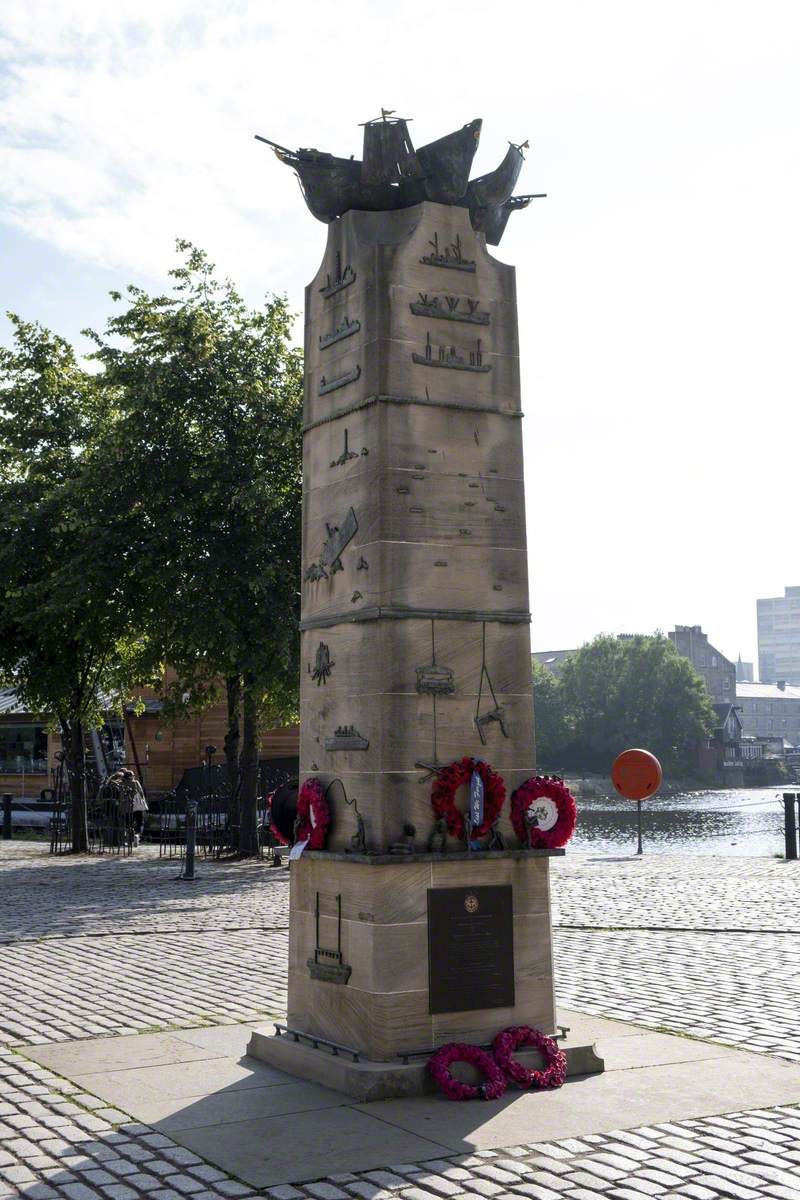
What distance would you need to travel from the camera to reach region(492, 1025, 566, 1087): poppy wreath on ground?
313 inches

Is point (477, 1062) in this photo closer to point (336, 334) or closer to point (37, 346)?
point (336, 334)

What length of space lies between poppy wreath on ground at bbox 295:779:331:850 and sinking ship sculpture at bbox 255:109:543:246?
3.98m

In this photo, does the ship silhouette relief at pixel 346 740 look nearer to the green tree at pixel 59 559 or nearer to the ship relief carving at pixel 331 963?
the ship relief carving at pixel 331 963

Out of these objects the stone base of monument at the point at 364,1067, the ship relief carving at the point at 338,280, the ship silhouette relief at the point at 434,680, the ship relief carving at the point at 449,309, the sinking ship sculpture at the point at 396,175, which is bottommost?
the stone base of monument at the point at 364,1067

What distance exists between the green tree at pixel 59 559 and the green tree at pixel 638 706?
8987cm

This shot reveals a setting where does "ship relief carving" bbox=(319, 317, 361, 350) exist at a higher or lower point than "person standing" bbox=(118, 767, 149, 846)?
higher

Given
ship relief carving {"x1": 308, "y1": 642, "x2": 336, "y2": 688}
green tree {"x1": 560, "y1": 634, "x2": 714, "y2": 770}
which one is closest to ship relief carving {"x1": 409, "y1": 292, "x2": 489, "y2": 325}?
ship relief carving {"x1": 308, "y1": 642, "x2": 336, "y2": 688}

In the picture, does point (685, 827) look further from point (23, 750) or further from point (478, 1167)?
point (478, 1167)

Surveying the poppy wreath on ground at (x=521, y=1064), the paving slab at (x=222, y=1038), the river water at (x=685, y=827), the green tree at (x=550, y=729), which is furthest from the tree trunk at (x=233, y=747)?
the green tree at (x=550, y=729)

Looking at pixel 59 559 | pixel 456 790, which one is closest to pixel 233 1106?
pixel 456 790

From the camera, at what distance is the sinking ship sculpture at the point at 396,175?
927 centimetres

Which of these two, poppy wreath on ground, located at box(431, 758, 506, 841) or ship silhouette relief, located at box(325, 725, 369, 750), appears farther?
ship silhouette relief, located at box(325, 725, 369, 750)

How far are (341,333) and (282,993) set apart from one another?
17.9 feet

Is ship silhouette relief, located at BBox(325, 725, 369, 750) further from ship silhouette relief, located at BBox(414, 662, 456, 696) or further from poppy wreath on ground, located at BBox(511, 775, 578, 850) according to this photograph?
poppy wreath on ground, located at BBox(511, 775, 578, 850)
